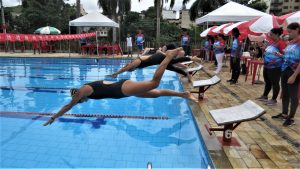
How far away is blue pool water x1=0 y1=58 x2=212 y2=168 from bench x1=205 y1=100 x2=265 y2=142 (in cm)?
46

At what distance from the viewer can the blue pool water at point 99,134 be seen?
434 centimetres

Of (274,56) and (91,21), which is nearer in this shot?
(274,56)

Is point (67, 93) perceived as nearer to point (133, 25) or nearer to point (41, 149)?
point (41, 149)

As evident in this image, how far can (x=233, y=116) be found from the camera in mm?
4305

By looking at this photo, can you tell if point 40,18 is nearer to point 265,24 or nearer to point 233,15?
point 233,15

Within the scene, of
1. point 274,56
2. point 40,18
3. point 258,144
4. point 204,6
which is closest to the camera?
point 258,144

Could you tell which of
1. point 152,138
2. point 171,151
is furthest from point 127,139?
point 171,151

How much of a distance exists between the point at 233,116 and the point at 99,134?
2541 millimetres

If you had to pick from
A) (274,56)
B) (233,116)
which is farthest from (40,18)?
(233,116)

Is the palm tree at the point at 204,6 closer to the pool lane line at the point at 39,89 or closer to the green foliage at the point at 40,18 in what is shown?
the green foliage at the point at 40,18

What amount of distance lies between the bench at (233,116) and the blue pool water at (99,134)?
1.51 ft

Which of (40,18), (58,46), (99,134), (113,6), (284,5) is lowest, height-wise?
(99,134)

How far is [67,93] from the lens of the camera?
347 inches

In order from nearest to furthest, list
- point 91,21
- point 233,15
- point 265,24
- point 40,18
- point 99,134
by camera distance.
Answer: point 99,134 → point 265,24 → point 233,15 → point 91,21 → point 40,18
